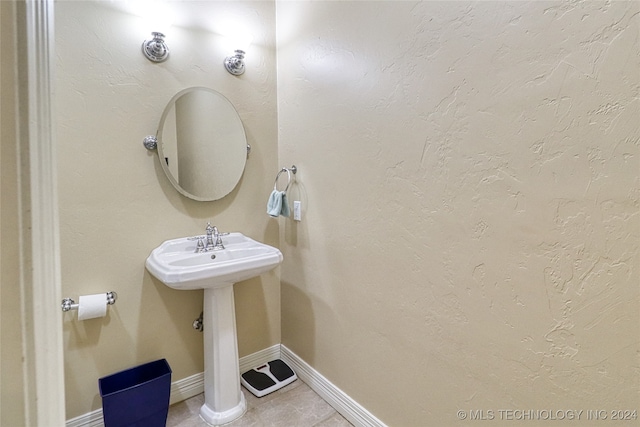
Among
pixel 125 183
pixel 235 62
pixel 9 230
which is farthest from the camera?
pixel 235 62

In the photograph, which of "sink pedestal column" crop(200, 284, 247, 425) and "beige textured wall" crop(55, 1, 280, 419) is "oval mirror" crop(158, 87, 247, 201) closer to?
"beige textured wall" crop(55, 1, 280, 419)

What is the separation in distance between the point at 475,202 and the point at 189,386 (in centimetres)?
190

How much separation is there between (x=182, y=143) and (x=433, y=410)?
1805 mm

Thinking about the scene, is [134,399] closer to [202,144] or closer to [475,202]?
[202,144]

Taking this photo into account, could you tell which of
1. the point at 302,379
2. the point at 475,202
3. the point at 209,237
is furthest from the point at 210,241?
the point at 475,202

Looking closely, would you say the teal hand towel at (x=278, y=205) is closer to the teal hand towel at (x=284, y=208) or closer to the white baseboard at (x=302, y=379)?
the teal hand towel at (x=284, y=208)

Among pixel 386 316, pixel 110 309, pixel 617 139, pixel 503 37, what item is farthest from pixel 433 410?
pixel 110 309

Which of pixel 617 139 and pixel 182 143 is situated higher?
pixel 182 143

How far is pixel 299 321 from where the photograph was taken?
6.82ft

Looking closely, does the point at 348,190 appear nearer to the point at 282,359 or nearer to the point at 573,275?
the point at 573,275

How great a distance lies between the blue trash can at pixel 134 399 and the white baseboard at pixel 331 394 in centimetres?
79

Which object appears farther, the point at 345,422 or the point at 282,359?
the point at 282,359

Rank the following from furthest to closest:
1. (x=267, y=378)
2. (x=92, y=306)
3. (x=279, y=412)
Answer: (x=267, y=378) < (x=279, y=412) < (x=92, y=306)

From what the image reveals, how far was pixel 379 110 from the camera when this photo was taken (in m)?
1.44
